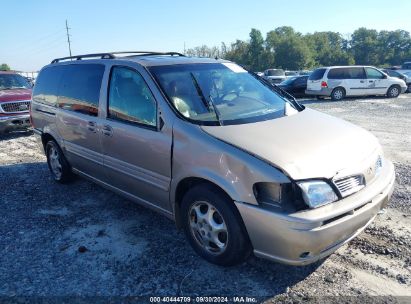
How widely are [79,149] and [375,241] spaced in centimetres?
358

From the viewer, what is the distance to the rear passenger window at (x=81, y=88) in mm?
4242

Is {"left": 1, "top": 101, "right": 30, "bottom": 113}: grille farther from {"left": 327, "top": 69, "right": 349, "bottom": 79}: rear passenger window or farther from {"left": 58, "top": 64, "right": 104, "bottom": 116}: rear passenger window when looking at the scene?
{"left": 327, "top": 69, "right": 349, "bottom": 79}: rear passenger window

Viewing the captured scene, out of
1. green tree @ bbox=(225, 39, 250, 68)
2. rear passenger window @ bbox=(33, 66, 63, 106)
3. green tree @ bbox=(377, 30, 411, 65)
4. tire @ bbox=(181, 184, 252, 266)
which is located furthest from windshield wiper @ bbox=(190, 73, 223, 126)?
green tree @ bbox=(377, 30, 411, 65)

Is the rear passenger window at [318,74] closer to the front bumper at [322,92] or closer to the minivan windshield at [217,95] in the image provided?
the front bumper at [322,92]

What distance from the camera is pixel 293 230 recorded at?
8.34 feet

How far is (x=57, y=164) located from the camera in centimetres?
546

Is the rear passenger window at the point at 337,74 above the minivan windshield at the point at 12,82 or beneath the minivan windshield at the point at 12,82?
beneath

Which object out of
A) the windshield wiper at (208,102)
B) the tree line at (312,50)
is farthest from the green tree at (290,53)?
the windshield wiper at (208,102)

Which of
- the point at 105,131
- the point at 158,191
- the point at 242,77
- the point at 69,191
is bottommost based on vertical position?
the point at 69,191

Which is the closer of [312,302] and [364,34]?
[312,302]

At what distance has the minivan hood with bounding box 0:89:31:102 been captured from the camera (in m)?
9.16

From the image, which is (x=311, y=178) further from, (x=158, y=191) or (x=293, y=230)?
(x=158, y=191)

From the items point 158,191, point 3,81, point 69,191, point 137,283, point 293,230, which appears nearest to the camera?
point 293,230

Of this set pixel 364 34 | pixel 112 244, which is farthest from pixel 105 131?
pixel 364 34
